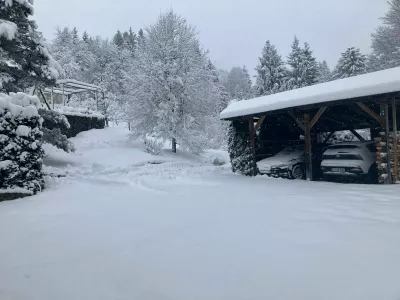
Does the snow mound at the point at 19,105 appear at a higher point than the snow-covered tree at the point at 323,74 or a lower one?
lower

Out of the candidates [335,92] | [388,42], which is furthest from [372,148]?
[388,42]

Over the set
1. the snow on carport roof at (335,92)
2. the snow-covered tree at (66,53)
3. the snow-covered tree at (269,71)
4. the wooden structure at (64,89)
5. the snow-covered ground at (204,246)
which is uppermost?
the snow-covered tree at (66,53)

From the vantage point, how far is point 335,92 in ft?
29.9

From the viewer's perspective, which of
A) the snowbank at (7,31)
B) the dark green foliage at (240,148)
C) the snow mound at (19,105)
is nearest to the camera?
the snow mound at (19,105)

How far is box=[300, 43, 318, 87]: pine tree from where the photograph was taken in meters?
33.3

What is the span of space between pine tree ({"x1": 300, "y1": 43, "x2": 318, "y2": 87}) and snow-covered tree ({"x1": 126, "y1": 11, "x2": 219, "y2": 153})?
17.0 meters

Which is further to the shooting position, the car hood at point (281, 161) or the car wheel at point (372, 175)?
the car hood at point (281, 161)

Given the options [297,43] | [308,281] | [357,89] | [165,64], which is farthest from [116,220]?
[297,43]

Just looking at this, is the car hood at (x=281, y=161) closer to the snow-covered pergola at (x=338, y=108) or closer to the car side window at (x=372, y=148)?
the snow-covered pergola at (x=338, y=108)

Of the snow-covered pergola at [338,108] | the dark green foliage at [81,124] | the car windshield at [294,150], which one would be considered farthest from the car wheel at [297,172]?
the dark green foliage at [81,124]

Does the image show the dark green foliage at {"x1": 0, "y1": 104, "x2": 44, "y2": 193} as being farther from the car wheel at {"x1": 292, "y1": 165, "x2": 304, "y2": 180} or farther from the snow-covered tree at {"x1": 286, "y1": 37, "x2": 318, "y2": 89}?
the snow-covered tree at {"x1": 286, "y1": 37, "x2": 318, "y2": 89}

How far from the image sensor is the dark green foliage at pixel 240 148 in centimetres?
1313

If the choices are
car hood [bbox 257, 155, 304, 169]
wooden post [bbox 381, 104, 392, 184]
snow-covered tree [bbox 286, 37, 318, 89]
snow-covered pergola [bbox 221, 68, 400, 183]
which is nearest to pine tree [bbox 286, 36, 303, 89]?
snow-covered tree [bbox 286, 37, 318, 89]

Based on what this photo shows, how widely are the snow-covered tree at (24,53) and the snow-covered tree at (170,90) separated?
878 centimetres
